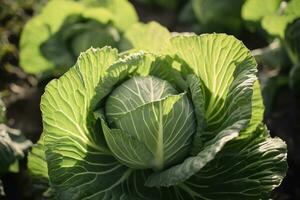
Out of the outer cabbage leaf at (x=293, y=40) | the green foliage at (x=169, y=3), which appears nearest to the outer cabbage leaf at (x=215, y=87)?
the outer cabbage leaf at (x=293, y=40)

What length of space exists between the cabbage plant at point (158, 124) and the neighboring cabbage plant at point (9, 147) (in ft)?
1.40

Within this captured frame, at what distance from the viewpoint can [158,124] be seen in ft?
8.21

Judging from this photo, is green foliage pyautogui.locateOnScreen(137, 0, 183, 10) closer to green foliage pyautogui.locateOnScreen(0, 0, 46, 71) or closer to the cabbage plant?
green foliage pyautogui.locateOnScreen(0, 0, 46, 71)

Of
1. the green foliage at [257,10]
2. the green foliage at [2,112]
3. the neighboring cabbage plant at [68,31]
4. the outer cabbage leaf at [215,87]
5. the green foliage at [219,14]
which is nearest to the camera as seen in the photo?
the outer cabbage leaf at [215,87]

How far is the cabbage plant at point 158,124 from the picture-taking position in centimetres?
251

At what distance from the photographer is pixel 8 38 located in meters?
4.99

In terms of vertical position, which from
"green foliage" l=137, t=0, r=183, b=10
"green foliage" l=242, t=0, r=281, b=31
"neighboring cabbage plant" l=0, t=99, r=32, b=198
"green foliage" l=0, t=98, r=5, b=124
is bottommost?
"green foliage" l=137, t=0, r=183, b=10

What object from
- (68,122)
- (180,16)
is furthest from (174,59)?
(180,16)

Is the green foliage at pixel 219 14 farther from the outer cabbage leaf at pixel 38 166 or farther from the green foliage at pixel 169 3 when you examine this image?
the outer cabbage leaf at pixel 38 166

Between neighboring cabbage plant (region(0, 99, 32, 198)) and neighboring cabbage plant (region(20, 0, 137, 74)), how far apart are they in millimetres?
1096

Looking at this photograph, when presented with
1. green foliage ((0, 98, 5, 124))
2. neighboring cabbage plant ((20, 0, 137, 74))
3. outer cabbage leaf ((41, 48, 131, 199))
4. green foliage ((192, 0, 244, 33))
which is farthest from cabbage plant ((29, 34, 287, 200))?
green foliage ((192, 0, 244, 33))

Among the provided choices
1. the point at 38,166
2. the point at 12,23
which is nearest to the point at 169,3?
the point at 12,23

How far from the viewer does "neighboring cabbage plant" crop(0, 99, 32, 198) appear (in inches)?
116

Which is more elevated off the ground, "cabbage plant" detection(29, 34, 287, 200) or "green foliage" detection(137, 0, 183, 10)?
"cabbage plant" detection(29, 34, 287, 200)
